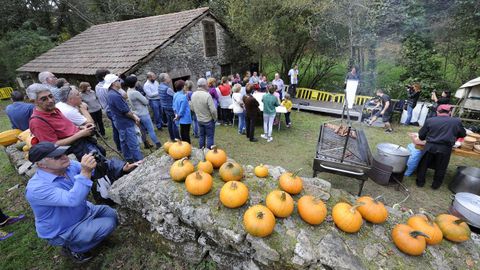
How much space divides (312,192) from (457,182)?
4.50 meters

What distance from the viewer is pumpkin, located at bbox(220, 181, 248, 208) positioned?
2.23m

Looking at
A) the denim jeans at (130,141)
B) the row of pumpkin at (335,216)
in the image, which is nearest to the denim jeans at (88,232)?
the row of pumpkin at (335,216)

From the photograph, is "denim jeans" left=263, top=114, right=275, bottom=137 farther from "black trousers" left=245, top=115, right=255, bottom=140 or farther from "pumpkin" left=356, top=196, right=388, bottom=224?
"pumpkin" left=356, top=196, right=388, bottom=224

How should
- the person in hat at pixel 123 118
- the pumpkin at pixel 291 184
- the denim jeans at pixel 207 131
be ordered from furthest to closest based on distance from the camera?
the denim jeans at pixel 207 131, the person in hat at pixel 123 118, the pumpkin at pixel 291 184

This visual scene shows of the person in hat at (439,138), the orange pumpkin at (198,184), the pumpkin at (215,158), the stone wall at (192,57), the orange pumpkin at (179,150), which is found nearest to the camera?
the orange pumpkin at (198,184)

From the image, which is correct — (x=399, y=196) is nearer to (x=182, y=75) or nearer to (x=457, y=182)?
(x=457, y=182)

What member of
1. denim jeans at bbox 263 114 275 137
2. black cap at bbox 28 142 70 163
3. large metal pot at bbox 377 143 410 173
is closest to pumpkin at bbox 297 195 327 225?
black cap at bbox 28 142 70 163

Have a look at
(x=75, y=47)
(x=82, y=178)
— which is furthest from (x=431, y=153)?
(x=75, y=47)

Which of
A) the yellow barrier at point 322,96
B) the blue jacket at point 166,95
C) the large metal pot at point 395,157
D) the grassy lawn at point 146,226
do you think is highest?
the blue jacket at point 166,95

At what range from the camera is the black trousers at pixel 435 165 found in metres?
4.74

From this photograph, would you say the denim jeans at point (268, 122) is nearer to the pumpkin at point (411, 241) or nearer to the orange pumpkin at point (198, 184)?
the orange pumpkin at point (198, 184)

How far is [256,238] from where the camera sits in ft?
6.76

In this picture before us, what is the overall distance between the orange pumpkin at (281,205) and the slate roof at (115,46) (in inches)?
336

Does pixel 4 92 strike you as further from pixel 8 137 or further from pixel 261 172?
pixel 261 172
